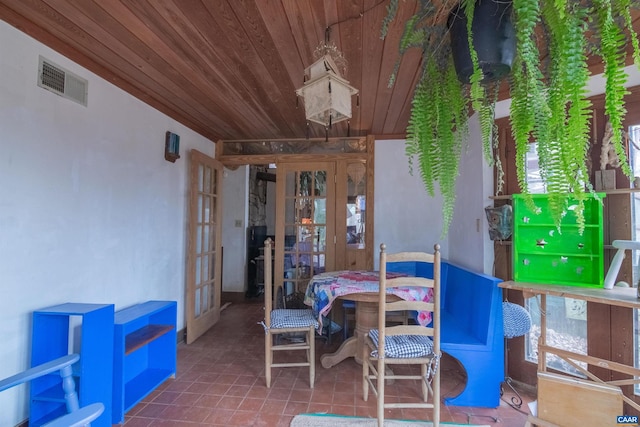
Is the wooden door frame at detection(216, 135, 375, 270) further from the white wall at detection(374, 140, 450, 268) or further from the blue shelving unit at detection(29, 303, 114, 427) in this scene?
the blue shelving unit at detection(29, 303, 114, 427)

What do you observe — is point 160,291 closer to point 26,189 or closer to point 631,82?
point 26,189

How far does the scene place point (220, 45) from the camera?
200 cm

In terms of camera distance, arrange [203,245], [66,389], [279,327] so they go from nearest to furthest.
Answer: [66,389] < [279,327] < [203,245]

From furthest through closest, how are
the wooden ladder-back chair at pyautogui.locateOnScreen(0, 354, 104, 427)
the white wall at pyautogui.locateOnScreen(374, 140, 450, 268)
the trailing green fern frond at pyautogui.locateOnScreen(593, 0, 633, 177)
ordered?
the white wall at pyautogui.locateOnScreen(374, 140, 450, 268) < the wooden ladder-back chair at pyautogui.locateOnScreen(0, 354, 104, 427) < the trailing green fern frond at pyautogui.locateOnScreen(593, 0, 633, 177)

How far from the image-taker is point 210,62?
2.21 metres

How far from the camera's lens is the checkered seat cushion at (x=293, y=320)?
2.46 meters

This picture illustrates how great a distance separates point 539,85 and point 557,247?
1.71m

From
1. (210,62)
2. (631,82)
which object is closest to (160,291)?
(210,62)

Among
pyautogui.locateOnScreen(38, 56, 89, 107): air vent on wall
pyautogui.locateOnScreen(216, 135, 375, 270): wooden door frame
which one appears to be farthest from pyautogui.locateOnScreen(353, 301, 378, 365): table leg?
pyautogui.locateOnScreen(38, 56, 89, 107): air vent on wall

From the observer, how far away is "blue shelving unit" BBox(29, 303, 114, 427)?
70.2 inches

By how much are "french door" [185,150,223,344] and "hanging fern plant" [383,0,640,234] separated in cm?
280

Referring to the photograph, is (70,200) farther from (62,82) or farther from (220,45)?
(220,45)

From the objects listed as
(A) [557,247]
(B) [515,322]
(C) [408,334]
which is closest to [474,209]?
(A) [557,247]

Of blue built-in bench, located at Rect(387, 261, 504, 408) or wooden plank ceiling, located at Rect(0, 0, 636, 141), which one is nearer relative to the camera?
wooden plank ceiling, located at Rect(0, 0, 636, 141)
